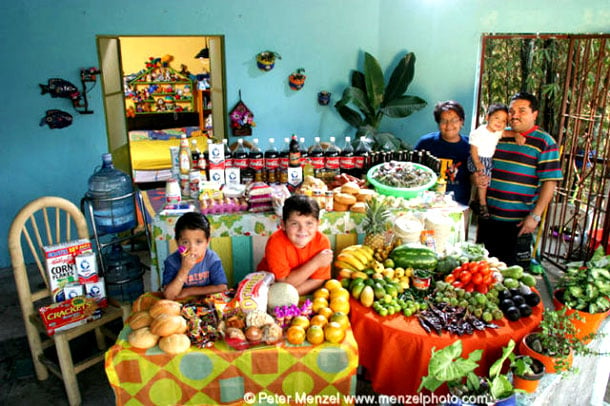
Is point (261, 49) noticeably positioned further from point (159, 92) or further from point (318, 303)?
point (318, 303)

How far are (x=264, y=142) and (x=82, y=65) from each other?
2.53 m

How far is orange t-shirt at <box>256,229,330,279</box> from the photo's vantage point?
307 cm

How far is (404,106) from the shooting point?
6645mm

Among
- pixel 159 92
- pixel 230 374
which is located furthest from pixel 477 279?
pixel 159 92

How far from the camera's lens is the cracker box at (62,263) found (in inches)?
134

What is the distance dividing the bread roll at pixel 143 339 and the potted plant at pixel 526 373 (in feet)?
6.40

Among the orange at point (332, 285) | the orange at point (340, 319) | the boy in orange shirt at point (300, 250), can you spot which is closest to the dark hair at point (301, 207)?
the boy in orange shirt at point (300, 250)

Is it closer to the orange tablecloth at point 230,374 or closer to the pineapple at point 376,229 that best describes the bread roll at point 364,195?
the pineapple at point 376,229

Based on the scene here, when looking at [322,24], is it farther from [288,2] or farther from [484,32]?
[484,32]

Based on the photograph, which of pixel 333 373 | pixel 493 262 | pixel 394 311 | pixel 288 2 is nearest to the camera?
pixel 333 373

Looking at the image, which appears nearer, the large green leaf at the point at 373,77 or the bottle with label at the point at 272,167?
the bottle with label at the point at 272,167

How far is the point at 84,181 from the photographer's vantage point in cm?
593

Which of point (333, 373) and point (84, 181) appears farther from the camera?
point (84, 181)

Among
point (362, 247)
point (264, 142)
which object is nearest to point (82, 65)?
point (264, 142)
